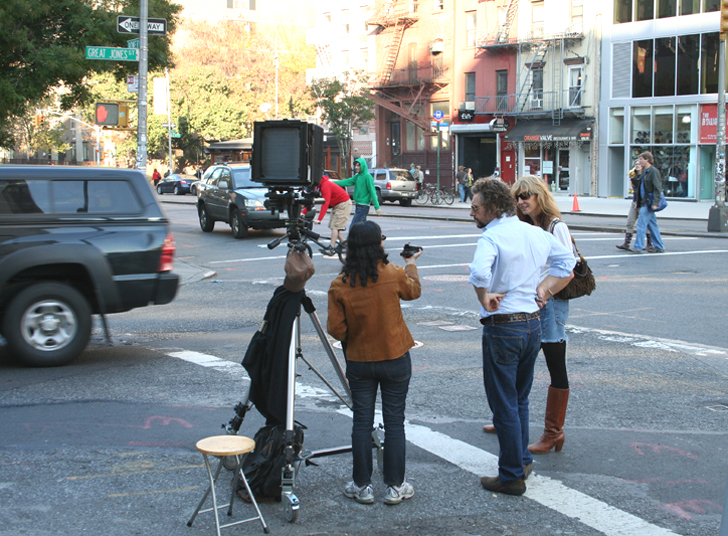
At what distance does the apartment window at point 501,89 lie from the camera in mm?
43562

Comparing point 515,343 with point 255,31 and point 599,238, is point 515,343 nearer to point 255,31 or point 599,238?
point 599,238

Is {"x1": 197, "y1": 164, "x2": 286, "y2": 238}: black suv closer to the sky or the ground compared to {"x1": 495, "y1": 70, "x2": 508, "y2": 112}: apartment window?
closer to the ground

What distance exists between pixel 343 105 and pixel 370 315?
4297cm

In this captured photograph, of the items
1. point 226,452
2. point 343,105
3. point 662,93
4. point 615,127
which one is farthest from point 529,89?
point 226,452

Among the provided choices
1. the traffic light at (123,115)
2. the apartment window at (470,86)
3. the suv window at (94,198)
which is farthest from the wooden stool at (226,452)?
the apartment window at (470,86)

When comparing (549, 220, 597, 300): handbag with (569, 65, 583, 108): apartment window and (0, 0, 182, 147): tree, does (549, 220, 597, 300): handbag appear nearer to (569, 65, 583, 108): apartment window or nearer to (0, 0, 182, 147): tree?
(0, 0, 182, 147): tree

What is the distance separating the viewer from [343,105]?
151 ft

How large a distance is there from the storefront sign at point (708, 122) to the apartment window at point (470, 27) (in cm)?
1460

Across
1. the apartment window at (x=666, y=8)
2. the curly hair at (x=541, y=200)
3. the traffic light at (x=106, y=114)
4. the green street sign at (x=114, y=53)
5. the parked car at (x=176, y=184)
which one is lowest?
the curly hair at (x=541, y=200)

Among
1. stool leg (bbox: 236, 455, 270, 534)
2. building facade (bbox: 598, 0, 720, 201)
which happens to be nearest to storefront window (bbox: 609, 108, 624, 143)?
building facade (bbox: 598, 0, 720, 201)

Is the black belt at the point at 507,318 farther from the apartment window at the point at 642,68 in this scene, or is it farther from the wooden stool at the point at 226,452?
the apartment window at the point at 642,68

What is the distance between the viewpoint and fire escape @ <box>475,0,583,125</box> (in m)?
40.4

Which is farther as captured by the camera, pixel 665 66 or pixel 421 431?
pixel 665 66

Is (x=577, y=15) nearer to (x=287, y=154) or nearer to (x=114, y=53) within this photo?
(x=114, y=53)
